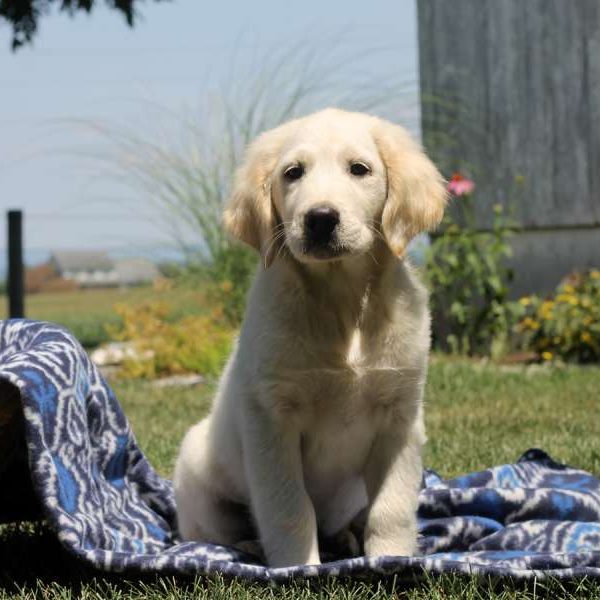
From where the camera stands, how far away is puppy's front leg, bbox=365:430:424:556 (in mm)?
3109

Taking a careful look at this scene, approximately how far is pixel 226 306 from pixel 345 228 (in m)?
6.15

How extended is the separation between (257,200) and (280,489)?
81 centimetres

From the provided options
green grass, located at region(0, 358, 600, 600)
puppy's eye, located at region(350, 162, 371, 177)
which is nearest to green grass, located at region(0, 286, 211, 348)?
green grass, located at region(0, 358, 600, 600)

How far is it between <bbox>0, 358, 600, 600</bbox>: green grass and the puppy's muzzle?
88 cm

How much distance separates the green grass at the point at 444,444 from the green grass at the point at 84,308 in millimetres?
3906

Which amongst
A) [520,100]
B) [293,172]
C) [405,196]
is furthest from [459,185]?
[293,172]

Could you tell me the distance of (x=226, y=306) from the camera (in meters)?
8.98

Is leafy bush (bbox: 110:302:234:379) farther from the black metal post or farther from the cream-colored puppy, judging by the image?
the cream-colored puppy

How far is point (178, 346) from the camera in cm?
870

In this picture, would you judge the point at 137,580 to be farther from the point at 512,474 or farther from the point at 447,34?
the point at 447,34

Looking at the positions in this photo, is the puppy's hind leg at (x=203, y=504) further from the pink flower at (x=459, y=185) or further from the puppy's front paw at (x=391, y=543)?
the pink flower at (x=459, y=185)

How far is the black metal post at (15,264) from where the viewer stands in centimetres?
1084

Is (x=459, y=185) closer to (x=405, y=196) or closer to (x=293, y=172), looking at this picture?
(x=405, y=196)

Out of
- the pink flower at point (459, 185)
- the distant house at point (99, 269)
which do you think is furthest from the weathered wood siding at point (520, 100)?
the distant house at point (99, 269)
